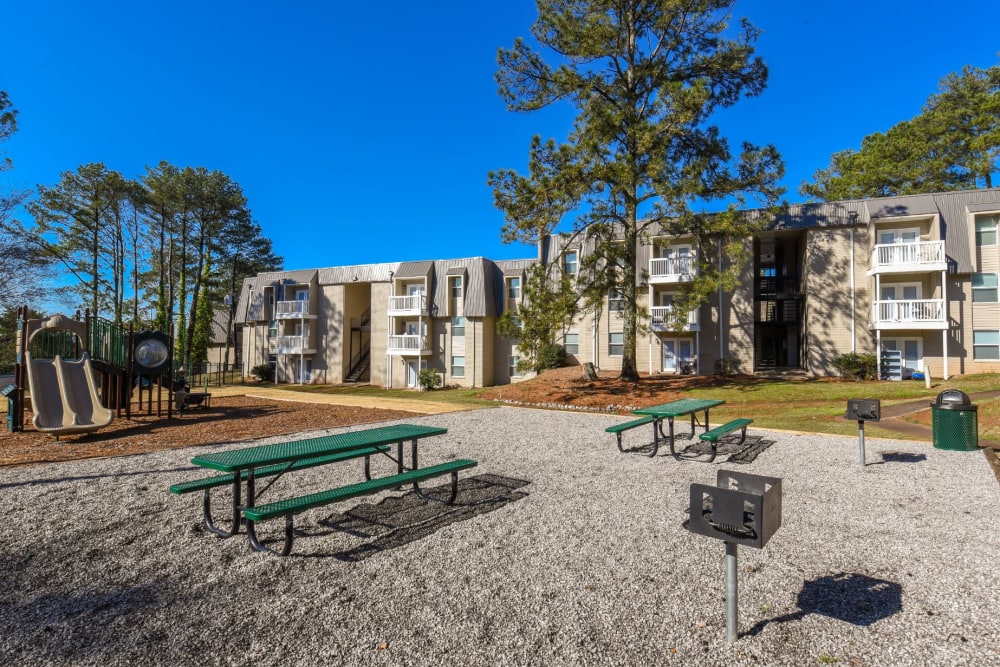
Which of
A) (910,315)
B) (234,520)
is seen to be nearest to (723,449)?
(234,520)

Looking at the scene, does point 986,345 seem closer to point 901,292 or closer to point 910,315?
point 910,315

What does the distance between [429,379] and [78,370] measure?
1946 centimetres

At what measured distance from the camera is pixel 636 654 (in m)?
3.02

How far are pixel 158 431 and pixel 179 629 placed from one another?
35.6 ft

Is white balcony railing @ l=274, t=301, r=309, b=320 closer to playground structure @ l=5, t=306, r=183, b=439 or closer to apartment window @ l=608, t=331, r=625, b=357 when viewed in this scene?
playground structure @ l=5, t=306, r=183, b=439

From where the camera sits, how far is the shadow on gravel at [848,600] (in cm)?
346

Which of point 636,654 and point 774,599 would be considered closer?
point 636,654

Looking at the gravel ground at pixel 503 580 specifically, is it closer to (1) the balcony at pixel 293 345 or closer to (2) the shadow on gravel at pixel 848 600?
(2) the shadow on gravel at pixel 848 600

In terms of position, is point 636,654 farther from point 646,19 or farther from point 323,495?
point 646,19

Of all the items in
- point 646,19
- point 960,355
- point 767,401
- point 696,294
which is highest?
point 646,19

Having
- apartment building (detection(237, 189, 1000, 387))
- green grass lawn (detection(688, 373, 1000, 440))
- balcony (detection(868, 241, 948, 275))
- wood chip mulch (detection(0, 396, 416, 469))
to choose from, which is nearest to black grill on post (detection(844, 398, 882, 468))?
green grass lawn (detection(688, 373, 1000, 440))

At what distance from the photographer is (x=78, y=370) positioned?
1223 centimetres

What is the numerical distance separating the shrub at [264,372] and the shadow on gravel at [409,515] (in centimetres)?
3451

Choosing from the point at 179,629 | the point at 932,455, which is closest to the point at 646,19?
the point at 932,455
